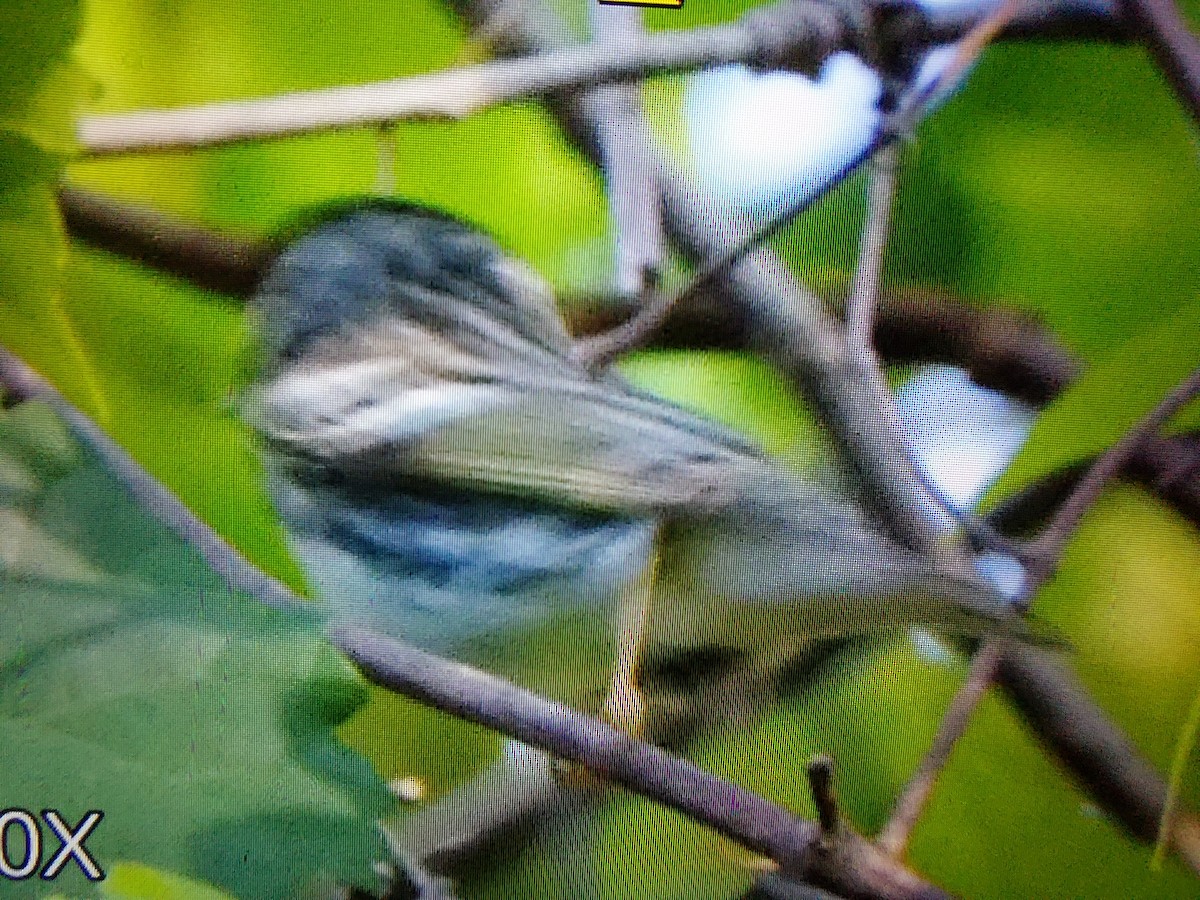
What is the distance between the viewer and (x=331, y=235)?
76 centimetres

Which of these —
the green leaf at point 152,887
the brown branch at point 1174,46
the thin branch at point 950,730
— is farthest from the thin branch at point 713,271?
the green leaf at point 152,887

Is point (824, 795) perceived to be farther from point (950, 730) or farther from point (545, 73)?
point (545, 73)

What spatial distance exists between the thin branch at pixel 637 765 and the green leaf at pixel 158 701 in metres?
0.03

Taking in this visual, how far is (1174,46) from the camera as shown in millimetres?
625

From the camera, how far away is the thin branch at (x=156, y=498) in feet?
2.23

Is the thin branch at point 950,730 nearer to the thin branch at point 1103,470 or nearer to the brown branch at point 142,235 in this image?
the thin branch at point 1103,470

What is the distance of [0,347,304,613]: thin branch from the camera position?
2.23 ft

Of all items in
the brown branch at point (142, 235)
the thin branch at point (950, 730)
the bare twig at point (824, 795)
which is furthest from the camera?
the brown branch at point (142, 235)

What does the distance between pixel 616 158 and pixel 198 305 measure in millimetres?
294

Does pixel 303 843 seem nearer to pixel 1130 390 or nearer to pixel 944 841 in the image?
pixel 944 841

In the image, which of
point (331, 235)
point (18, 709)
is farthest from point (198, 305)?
point (18, 709)

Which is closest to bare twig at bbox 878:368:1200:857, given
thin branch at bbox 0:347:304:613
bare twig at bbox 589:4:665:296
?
bare twig at bbox 589:4:665:296

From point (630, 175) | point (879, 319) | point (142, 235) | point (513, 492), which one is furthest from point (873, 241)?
point (142, 235)

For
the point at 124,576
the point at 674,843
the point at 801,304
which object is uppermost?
the point at 801,304
